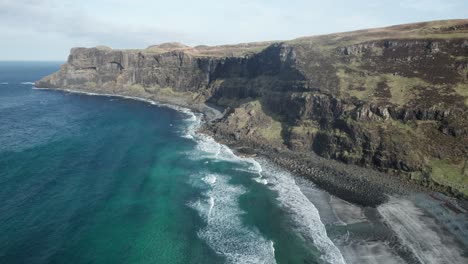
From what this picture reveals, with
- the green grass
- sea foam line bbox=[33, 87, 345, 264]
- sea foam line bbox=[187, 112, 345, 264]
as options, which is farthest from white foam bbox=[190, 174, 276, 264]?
the green grass

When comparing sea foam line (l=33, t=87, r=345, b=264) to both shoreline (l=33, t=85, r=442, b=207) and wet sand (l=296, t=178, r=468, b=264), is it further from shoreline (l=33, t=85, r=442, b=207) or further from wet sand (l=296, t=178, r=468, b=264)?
shoreline (l=33, t=85, r=442, b=207)

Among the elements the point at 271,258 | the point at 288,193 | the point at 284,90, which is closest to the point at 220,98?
the point at 284,90

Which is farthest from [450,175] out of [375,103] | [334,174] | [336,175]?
[375,103]

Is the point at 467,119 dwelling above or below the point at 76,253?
above

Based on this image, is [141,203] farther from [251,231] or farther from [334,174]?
[334,174]

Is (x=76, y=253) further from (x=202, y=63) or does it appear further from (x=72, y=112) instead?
(x=202, y=63)

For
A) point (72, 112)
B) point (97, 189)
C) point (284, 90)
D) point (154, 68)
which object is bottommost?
point (97, 189)

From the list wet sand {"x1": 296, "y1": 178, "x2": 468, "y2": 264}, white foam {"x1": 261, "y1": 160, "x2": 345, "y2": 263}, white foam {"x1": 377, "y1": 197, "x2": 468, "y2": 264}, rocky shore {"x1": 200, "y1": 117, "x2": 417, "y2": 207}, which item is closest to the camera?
white foam {"x1": 377, "y1": 197, "x2": 468, "y2": 264}
